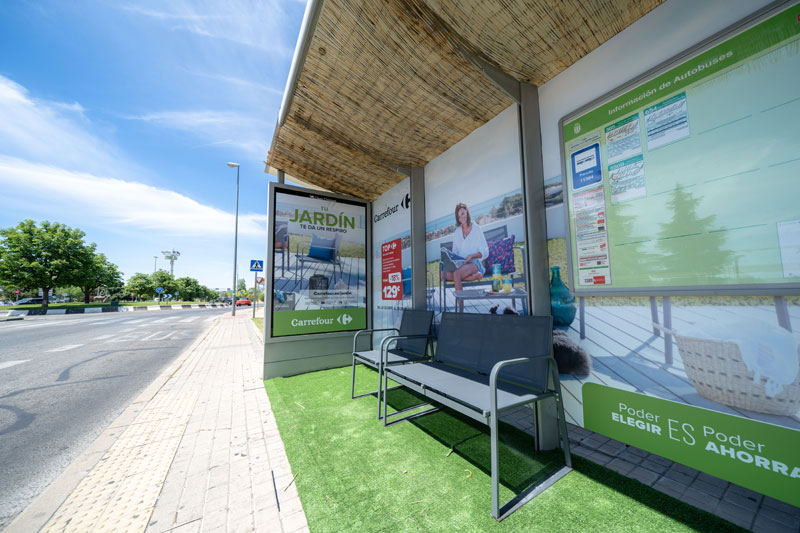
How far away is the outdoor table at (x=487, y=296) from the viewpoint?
113 inches

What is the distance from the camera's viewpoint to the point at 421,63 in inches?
107

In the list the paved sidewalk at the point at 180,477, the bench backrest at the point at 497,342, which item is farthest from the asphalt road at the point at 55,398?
the bench backrest at the point at 497,342

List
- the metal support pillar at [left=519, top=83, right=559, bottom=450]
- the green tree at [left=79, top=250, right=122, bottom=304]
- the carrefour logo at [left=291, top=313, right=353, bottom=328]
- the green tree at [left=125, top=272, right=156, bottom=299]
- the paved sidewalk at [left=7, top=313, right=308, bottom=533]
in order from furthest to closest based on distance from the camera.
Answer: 1. the green tree at [left=125, top=272, right=156, bottom=299]
2. the green tree at [left=79, top=250, right=122, bottom=304]
3. the carrefour logo at [left=291, top=313, right=353, bottom=328]
4. the metal support pillar at [left=519, top=83, right=559, bottom=450]
5. the paved sidewalk at [left=7, top=313, right=308, bottom=533]

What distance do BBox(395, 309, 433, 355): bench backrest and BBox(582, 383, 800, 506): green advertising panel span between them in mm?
1902

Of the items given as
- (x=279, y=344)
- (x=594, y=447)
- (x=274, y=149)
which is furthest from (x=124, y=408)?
(x=594, y=447)

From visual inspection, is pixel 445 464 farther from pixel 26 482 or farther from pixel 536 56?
pixel 536 56

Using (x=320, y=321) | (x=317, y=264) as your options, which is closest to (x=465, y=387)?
(x=320, y=321)

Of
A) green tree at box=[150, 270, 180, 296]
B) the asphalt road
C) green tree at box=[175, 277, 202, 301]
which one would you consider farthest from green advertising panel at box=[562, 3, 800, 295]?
green tree at box=[175, 277, 202, 301]

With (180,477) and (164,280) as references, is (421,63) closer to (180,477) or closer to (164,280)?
(180,477)

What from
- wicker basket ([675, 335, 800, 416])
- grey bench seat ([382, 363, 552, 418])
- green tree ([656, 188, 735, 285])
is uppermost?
green tree ([656, 188, 735, 285])

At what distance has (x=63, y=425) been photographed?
10.2 feet

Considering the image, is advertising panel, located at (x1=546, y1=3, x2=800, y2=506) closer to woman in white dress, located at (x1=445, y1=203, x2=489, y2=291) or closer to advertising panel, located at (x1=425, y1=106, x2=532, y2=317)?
advertising panel, located at (x1=425, y1=106, x2=532, y2=317)

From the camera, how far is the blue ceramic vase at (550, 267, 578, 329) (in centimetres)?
246

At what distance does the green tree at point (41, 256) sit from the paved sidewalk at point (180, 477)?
119 ft
